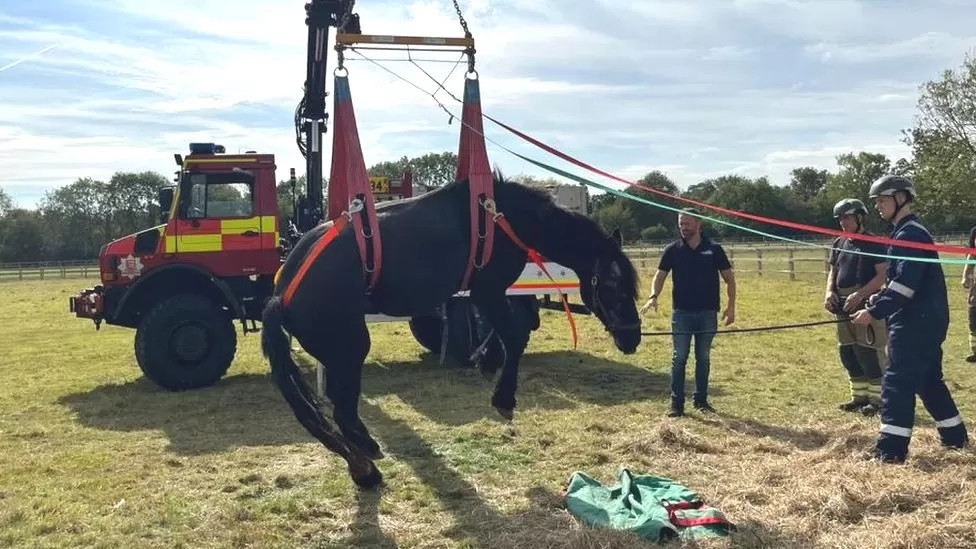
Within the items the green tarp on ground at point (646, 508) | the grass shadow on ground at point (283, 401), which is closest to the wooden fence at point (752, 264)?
the grass shadow on ground at point (283, 401)

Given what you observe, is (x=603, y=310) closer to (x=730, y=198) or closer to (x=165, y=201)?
(x=165, y=201)

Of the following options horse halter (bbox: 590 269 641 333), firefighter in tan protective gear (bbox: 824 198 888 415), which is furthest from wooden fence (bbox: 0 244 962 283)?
horse halter (bbox: 590 269 641 333)

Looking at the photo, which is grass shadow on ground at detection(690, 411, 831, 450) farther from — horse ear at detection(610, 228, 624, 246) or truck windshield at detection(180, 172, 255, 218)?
truck windshield at detection(180, 172, 255, 218)

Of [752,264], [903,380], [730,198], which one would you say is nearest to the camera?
[903,380]

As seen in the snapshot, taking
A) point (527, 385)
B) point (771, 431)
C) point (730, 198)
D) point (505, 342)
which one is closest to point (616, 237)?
point (505, 342)

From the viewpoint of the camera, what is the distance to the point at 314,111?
10094 millimetres

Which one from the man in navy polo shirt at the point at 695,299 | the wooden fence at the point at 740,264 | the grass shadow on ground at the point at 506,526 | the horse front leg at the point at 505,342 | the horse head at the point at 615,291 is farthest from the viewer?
the wooden fence at the point at 740,264

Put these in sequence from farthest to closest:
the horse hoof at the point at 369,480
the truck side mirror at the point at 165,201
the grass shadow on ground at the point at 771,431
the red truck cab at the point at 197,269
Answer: the truck side mirror at the point at 165,201 → the red truck cab at the point at 197,269 → the grass shadow on ground at the point at 771,431 → the horse hoof at the point at 369,480

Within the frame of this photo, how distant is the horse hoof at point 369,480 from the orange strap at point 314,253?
111 centimetres

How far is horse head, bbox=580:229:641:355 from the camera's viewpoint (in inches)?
199

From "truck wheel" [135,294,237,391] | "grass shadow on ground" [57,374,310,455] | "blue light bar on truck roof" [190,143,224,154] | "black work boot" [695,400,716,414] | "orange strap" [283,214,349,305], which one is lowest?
"grass shadow on ground" [57,374,310,455]

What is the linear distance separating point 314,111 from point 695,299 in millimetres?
5801

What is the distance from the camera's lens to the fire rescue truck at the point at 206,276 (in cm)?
834

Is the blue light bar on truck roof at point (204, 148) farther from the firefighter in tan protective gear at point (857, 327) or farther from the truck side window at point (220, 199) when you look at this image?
the firefighter in tan protective gear at point (857, 327)
